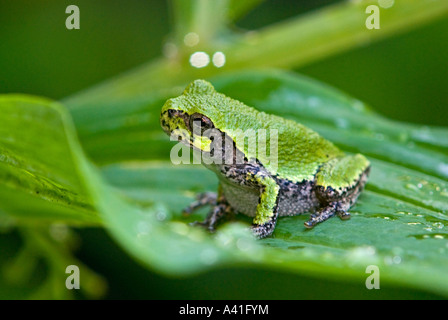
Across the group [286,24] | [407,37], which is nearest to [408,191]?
[286,24]

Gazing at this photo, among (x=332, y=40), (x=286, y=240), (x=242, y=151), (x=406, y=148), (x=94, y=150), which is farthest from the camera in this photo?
(x=332, y=40)

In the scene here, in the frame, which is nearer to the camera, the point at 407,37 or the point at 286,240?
the point at 286,240

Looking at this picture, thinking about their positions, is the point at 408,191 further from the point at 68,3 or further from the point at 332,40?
the point at 68,3

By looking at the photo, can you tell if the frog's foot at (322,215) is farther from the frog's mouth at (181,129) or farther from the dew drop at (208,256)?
the dew drop at (208,256)

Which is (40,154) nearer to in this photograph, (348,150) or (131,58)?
(348,150)

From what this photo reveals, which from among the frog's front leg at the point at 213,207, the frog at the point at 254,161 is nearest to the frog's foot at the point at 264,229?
the frog at the point at 254,161

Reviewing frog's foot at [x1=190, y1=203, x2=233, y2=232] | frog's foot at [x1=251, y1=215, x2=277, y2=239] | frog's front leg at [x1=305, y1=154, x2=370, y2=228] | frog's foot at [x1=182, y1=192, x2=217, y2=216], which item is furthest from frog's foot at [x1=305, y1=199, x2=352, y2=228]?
frog's foot at [x1=182, y1=192, x2=217, y2=216]
